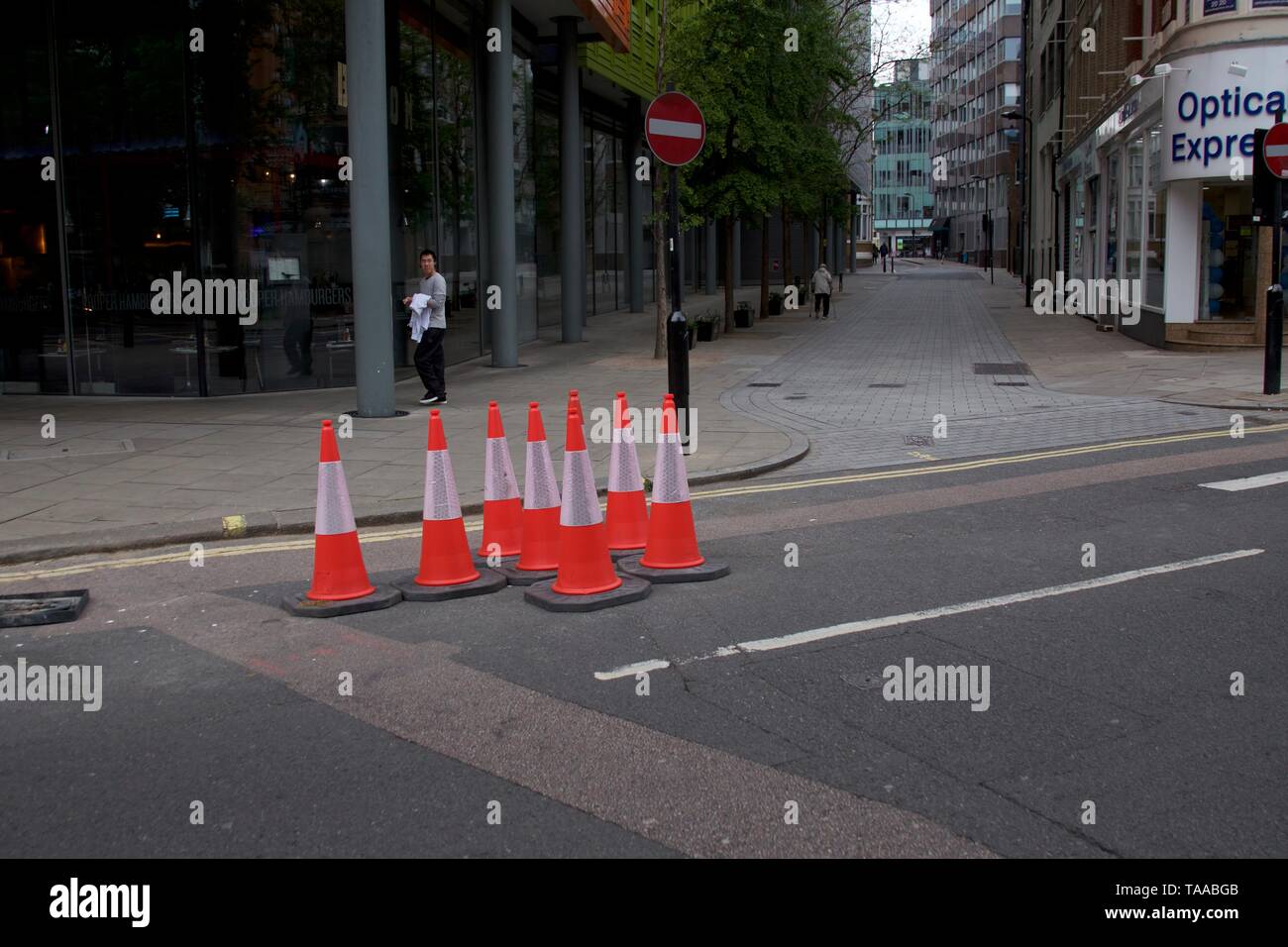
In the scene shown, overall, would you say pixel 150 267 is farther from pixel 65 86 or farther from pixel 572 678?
pixel 572 678

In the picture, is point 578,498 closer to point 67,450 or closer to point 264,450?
point 264,450

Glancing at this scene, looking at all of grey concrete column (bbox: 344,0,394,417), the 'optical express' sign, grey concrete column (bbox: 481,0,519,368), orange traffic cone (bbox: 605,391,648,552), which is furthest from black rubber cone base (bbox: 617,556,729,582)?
the 'optical express' sign

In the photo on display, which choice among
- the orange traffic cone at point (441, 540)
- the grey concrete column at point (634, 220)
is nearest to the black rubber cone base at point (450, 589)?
the orange traffic cone at point (441, 540)

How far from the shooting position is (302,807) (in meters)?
4.27

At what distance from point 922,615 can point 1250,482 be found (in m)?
5.10

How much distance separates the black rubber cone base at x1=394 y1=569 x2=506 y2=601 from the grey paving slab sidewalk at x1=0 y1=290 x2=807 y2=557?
219 centimetres

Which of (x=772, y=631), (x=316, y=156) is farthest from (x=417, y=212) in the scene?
(x=772, y=631)

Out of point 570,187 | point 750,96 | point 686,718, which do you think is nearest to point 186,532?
point 686,718

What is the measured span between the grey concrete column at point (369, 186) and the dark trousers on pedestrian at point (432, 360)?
0.91m

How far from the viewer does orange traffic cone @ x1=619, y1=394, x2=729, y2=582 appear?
24.2 feet

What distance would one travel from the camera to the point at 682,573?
7.29m

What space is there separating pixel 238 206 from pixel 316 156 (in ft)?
A: 4.23

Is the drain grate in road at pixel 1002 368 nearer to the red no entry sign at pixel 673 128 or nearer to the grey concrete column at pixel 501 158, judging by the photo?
the grey concrete column at pixel 501 158
